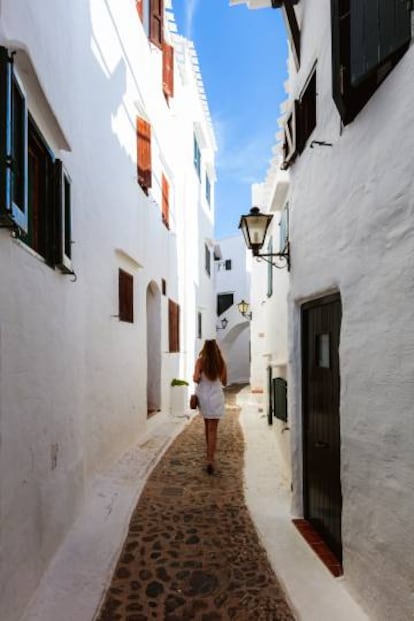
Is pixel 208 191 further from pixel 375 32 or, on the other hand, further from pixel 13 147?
pixel 13 147

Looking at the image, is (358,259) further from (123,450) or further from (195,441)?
(195,441)

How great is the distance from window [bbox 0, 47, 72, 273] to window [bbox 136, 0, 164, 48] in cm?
603

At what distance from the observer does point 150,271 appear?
8625mm

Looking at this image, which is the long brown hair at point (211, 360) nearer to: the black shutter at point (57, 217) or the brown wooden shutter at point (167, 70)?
the black shutter at point (57, 217)

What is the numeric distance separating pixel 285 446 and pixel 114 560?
2.95 metres

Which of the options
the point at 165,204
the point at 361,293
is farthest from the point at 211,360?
the point at 165,204

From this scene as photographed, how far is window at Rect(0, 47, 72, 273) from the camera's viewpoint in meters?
2.36

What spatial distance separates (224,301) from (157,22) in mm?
19060

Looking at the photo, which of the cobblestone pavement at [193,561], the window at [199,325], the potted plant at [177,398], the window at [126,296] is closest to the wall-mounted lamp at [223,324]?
the window at [199,325]

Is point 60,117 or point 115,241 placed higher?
point 60,117

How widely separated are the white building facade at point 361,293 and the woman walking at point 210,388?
5.35 feet

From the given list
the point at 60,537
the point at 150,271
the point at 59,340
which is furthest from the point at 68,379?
the point at 150,271

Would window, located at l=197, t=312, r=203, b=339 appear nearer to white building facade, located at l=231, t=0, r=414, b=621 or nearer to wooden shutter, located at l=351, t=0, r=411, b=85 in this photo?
white building facade, located at l=231, t=0, r=414, b=621

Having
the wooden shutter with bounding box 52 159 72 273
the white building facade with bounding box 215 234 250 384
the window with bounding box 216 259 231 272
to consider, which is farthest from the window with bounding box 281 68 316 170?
the window with bounding box 216 259 231 272
